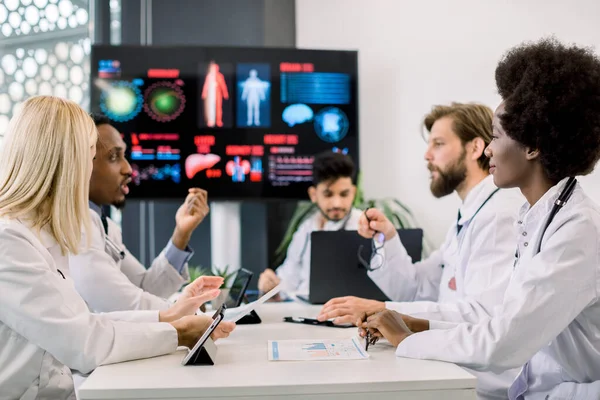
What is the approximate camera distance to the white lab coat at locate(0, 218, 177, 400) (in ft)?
4.91

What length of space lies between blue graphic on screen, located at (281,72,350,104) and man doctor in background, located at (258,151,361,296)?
399mm

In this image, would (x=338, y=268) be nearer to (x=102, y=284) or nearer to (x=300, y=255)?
(x=102, y=284)

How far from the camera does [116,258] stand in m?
2.68

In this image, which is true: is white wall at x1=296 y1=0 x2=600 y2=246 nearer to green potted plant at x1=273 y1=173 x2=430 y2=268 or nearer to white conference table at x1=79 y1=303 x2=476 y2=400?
green potted plant at x1=273 y1=173 x2=430 y2=268

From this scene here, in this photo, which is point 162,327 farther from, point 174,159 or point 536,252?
point 174,159

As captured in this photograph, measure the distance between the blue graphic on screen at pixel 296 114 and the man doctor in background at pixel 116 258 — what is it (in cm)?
159

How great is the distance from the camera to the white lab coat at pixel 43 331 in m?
1.50

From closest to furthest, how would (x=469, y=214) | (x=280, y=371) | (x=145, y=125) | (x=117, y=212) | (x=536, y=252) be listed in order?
(x=280, y=371) < (x=536, y=252) < (x=469, y=214) < (x=145, y=125) < (x=117, y=212)

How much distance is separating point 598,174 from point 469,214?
3.99ft

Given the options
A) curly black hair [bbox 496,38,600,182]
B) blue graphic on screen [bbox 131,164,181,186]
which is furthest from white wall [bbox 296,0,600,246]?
curly black hair [bbox 496,38,600,182]

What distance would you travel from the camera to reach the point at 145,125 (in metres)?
4.43

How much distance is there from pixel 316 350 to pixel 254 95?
3003mm

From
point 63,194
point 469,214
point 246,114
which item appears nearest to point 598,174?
point 469,214

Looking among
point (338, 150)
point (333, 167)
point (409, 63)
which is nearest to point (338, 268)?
point (333, 167)
